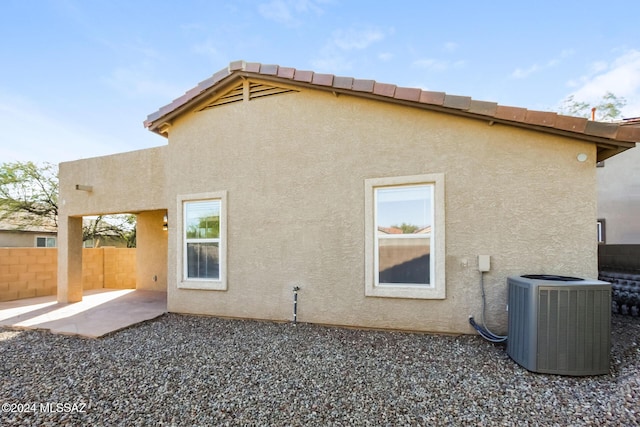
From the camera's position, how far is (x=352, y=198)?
6430mm

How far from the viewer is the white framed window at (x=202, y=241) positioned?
7516mm

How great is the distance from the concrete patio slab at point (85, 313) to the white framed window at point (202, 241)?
1.45 metres

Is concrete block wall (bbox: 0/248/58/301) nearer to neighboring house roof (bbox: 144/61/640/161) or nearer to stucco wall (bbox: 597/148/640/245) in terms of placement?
neighboring house roof (bbox: 144/61/640/161)

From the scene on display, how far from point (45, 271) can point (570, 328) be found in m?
15.6

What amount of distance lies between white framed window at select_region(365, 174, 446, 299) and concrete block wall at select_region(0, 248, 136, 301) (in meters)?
12.4

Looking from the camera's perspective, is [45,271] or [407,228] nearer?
[407,228]

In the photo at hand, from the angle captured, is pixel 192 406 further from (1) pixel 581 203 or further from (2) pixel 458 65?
(2) pixel 458 65

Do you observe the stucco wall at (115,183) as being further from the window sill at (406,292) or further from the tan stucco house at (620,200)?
the tan stucco house at (620,200)

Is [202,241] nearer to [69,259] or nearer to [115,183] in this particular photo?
[115,183]

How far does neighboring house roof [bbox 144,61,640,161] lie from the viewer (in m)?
4.98

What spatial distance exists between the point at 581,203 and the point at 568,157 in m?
0.85

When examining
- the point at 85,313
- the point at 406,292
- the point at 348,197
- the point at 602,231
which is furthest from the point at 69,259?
the point at 602,231

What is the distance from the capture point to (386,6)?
9117 mm

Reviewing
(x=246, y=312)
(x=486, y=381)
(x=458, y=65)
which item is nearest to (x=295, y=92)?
(x=246, y=312)
